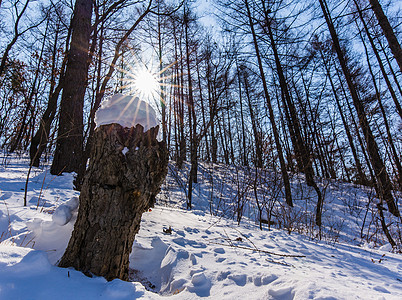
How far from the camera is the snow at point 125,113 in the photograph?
1.17 metres

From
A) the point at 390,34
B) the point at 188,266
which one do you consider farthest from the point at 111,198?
the point at 390,34

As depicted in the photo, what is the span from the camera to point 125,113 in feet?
3.86

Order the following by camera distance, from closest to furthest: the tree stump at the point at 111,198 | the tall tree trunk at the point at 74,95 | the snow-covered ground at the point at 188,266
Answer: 1. the snow-covered ground at the point at 188,266
2. the tree stump at the point at 111,198
3. the tall tree trunk at the point at 74,95

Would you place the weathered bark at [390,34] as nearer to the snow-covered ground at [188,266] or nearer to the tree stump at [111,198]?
the snow-covered ground at [188,266]

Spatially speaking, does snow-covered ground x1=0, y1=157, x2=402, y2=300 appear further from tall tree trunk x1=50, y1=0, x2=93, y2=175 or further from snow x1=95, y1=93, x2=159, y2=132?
tall tree trunk x1=50, y1=0, x2=93, y2=175

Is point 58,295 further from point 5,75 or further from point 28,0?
point 28,0

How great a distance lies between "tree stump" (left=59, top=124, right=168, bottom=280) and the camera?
1140 mm

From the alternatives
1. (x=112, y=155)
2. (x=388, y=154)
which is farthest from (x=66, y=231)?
(x=388, y=154)

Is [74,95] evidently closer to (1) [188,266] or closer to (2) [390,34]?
(1) [188,266]

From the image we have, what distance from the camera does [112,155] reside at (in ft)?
3.77

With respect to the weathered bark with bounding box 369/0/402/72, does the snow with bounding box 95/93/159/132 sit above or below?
below

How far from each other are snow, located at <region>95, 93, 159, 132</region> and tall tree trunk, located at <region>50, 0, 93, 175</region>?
151 inches

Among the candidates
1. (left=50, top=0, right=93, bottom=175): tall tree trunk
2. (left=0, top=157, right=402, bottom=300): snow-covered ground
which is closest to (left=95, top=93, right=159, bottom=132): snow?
(left=0, top=157, right=402, bottom=300): snow-covered ground

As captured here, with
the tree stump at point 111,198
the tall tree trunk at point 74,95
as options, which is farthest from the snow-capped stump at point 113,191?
the tall tree trunk at point 74,95
